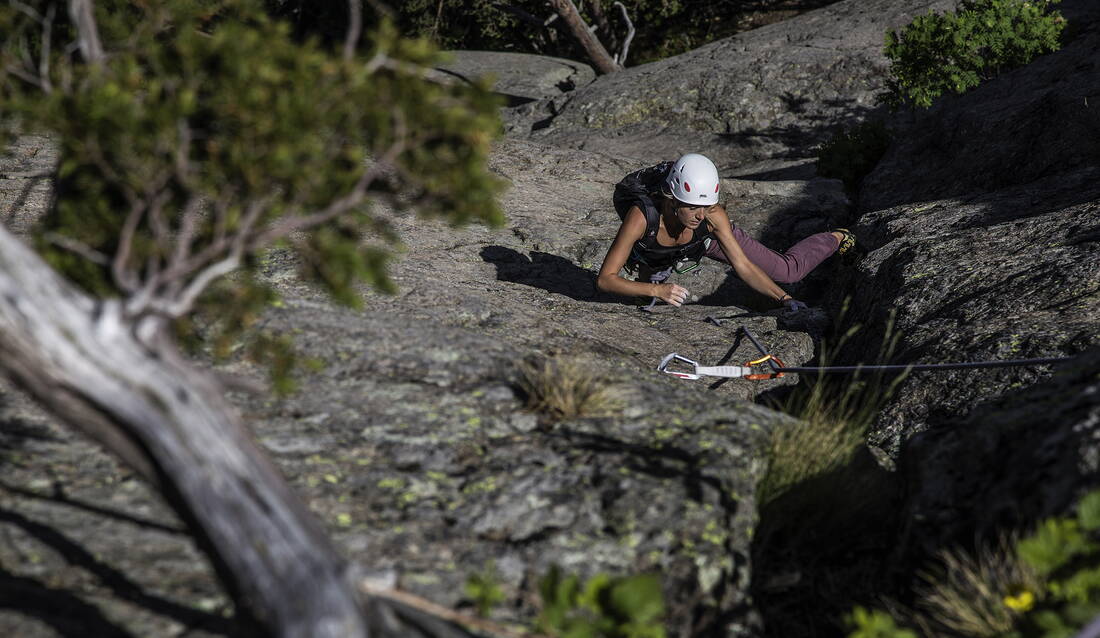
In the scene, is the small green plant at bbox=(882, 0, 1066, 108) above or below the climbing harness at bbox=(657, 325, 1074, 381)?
above

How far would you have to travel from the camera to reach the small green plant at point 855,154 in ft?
39.1

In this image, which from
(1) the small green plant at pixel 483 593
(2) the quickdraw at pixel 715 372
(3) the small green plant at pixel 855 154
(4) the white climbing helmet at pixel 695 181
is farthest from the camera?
(3) the small green plant at pixel 855 154

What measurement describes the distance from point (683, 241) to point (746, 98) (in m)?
8.49

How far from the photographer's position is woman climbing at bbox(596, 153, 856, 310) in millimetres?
7902

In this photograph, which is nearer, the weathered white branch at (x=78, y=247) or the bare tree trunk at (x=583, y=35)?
the weathered white branch at (x=78, y=247)

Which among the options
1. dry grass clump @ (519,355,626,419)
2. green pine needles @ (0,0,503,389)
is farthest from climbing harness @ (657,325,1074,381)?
green pine needles @ (0,0,503,389)

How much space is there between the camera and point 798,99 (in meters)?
15.8

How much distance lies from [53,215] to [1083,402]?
4.08 m

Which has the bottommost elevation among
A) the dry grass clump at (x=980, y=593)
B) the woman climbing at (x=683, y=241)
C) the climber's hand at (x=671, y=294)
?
the dry grass clump at (x=980, y=593)

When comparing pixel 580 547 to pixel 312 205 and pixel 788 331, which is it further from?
pixel 788 331

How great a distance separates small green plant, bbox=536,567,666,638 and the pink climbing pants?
6.10m

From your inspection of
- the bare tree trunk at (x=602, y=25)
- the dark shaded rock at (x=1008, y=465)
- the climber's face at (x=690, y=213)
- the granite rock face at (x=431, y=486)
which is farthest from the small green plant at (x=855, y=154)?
the bare tree trunk at (x=602, y=25)

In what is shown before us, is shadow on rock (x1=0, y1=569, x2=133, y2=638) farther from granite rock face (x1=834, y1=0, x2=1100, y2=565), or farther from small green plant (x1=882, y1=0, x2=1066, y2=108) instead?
small green plant (x1=882, y1=0, x2=1066, y2=108)

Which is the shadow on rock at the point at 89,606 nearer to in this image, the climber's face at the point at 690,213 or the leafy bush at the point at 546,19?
the climber's face at the point at 690,213
